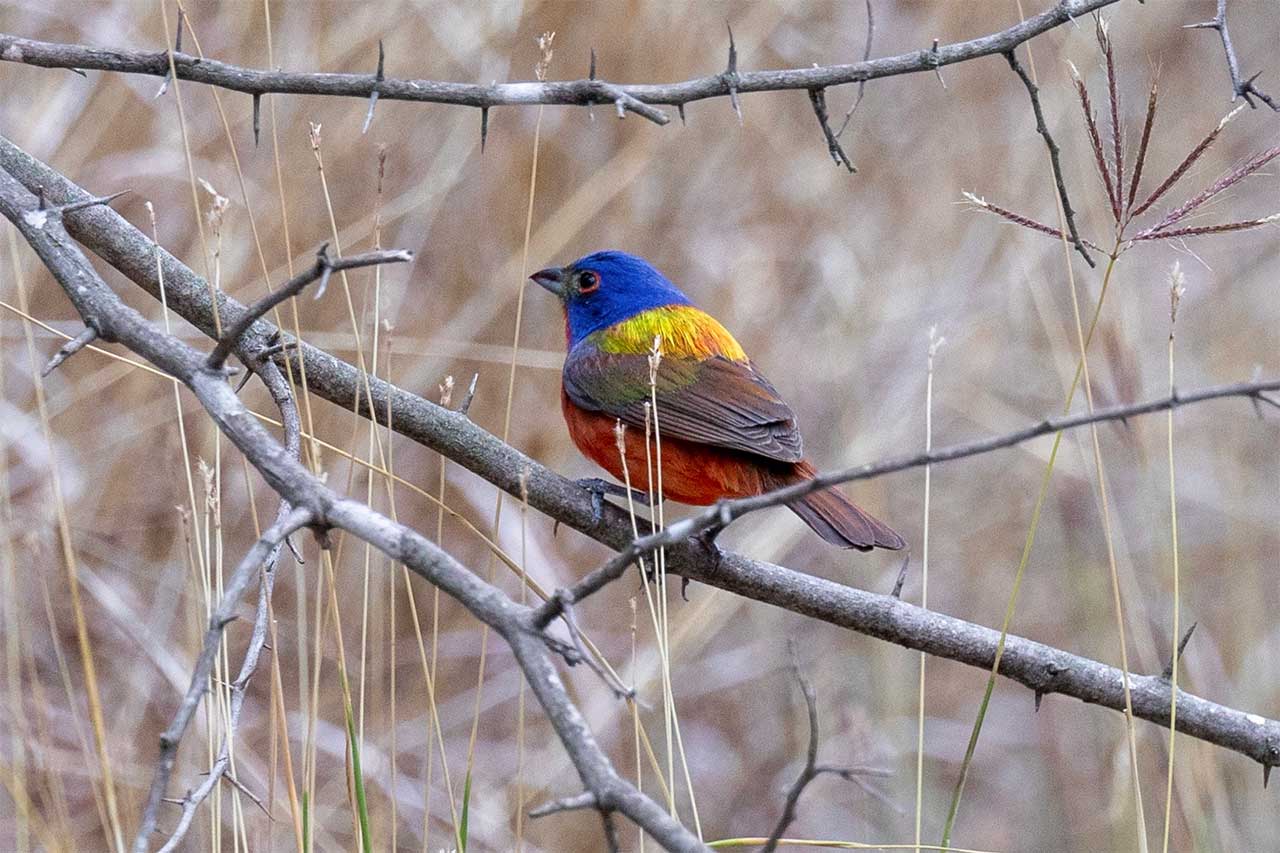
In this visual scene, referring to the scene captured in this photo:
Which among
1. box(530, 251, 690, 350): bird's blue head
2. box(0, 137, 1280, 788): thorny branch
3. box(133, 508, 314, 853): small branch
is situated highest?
box(530, 251, 690, 350): bird's blue head

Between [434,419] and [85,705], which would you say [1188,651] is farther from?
[85,705]

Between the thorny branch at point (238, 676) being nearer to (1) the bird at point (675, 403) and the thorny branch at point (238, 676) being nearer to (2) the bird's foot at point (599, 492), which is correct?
(2) the bird's foot at point (599, 492)

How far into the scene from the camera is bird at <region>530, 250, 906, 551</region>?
3.86 meters

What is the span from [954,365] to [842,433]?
26.0 inches

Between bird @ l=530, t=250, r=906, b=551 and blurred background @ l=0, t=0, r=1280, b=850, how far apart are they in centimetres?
54

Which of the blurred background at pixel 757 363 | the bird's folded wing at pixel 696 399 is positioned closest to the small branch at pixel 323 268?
the bird's folded wing at pixel 696 399

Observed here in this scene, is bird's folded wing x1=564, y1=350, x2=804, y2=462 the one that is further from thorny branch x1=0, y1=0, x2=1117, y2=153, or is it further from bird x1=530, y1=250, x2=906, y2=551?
thorny branch x1=0, y1=0, x2=1117, y2=153

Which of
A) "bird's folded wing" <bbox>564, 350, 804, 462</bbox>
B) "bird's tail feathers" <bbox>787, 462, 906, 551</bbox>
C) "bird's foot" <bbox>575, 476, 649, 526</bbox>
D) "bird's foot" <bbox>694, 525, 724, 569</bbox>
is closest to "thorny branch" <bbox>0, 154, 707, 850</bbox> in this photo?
"bird's foot" <bbox>575, 476, 649, 526</bbox>

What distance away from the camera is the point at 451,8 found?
5.58m

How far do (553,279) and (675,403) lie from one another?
112 centimetres

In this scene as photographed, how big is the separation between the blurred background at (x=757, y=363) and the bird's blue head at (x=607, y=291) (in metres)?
0.37

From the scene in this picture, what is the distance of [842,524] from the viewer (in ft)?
11.8

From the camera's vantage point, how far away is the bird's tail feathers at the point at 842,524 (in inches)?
139

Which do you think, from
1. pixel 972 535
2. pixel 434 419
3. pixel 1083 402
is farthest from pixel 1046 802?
pixel 434 419
